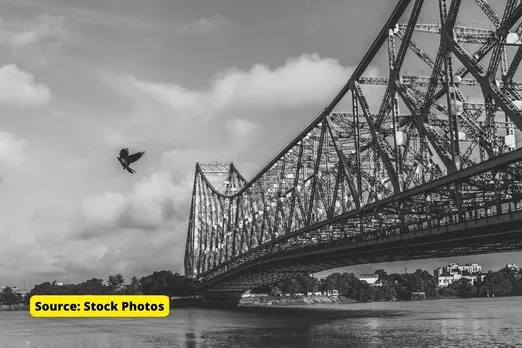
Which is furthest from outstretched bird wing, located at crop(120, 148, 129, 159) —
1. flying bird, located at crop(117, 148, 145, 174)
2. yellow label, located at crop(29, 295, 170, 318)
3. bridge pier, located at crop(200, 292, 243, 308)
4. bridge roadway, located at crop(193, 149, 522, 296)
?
bridge pier, located at crop(200, 292, 243, 308)

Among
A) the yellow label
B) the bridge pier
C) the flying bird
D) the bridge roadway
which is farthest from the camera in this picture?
the bridge pier

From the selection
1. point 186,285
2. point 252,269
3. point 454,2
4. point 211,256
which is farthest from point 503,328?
point 186,285

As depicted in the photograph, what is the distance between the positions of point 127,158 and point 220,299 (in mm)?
136327

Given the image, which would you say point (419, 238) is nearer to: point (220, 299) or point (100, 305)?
point (100, 305)

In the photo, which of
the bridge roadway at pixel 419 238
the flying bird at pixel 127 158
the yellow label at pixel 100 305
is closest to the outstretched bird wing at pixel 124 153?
the flying bird at pixel 127 158

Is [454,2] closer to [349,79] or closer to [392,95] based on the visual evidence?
[392,95]

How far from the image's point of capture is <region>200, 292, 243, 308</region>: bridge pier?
15088 cm

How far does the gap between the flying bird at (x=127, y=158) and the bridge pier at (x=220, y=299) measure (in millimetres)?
130514

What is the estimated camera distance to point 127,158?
826 inches

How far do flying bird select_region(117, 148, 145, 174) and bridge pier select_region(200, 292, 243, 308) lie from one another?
130514 millimetres

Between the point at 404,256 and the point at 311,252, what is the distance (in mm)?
11390

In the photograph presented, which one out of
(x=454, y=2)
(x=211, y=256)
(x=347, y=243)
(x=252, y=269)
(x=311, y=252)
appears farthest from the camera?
(x=211, y=256)

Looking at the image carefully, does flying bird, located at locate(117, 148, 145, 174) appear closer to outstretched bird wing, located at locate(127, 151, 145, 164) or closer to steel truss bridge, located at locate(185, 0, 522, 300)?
outstretched bird wing, located at locate(127, 151, 145, 164)

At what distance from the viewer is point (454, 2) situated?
3803cm
